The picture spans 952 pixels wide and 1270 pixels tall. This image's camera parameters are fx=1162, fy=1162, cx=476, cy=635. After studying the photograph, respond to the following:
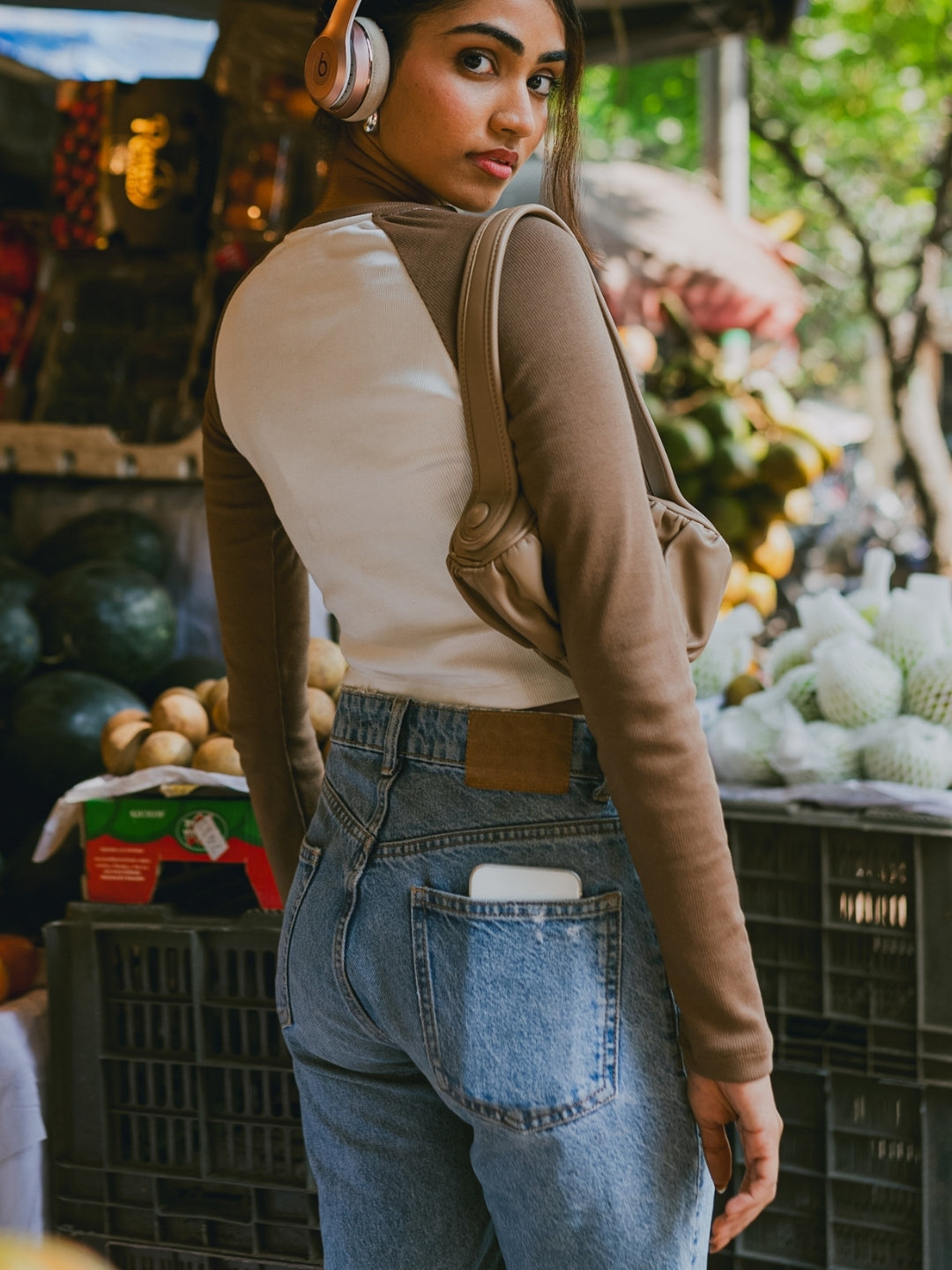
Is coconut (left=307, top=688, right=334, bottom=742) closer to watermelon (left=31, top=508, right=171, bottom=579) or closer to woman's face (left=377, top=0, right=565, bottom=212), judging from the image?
watermelon (left=31, top=508, right=171, bottom=579)

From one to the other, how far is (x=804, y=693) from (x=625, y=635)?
1.56m

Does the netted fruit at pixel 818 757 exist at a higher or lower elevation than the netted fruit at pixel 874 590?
lower

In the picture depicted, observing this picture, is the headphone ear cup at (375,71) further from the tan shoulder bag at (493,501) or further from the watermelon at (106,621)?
the watermelon at (106,621)

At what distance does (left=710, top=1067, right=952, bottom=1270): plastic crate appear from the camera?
1.87 meters

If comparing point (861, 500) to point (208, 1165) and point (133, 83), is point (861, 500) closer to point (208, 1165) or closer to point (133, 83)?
point (133, 83)

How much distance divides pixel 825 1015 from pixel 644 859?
1.15 m

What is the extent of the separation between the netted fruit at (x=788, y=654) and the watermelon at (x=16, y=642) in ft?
6.12

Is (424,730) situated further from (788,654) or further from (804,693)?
(788,654)

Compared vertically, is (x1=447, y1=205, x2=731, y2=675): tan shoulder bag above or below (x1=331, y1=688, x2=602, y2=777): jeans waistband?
above

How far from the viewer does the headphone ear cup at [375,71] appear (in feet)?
3.60


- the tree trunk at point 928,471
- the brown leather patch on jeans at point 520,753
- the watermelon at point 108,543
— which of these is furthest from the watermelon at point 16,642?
the tree trunk at point 928,471

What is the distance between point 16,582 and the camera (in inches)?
122

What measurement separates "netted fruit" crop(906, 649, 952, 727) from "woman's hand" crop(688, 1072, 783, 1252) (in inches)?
53.4

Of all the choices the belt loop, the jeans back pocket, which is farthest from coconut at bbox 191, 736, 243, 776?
the jeans back pocket
